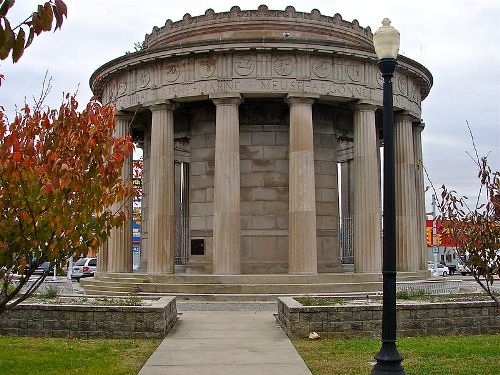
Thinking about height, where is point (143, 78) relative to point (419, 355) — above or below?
above

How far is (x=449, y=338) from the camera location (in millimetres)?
14844

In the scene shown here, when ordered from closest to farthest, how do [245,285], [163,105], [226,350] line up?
[226,350]
[245,285]
[163,105]

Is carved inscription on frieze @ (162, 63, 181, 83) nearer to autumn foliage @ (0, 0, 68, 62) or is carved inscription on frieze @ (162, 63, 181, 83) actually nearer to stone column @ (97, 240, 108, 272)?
stone column @ (97, 240, 108, 272)

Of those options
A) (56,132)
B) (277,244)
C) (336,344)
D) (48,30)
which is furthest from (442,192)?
(277,244)

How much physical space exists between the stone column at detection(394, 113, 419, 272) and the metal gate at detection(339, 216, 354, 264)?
2.14 meters

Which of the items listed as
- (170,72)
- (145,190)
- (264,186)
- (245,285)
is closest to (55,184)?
(245,285)

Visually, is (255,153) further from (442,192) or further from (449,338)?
(442,192)

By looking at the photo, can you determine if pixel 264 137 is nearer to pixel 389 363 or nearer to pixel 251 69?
pixel 251 69

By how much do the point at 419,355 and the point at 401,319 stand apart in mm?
2596

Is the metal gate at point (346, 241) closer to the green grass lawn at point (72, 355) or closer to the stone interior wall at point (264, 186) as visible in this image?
the stone interior wall at point (264, 186)

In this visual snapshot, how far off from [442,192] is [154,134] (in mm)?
17325

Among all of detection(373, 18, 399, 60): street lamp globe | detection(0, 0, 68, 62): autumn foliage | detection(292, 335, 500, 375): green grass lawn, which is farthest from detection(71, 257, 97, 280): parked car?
detection(0, 0, 68, 62): autumn foliage

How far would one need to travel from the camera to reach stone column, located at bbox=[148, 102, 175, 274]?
2656 centimetres

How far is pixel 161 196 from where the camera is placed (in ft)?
88.5
